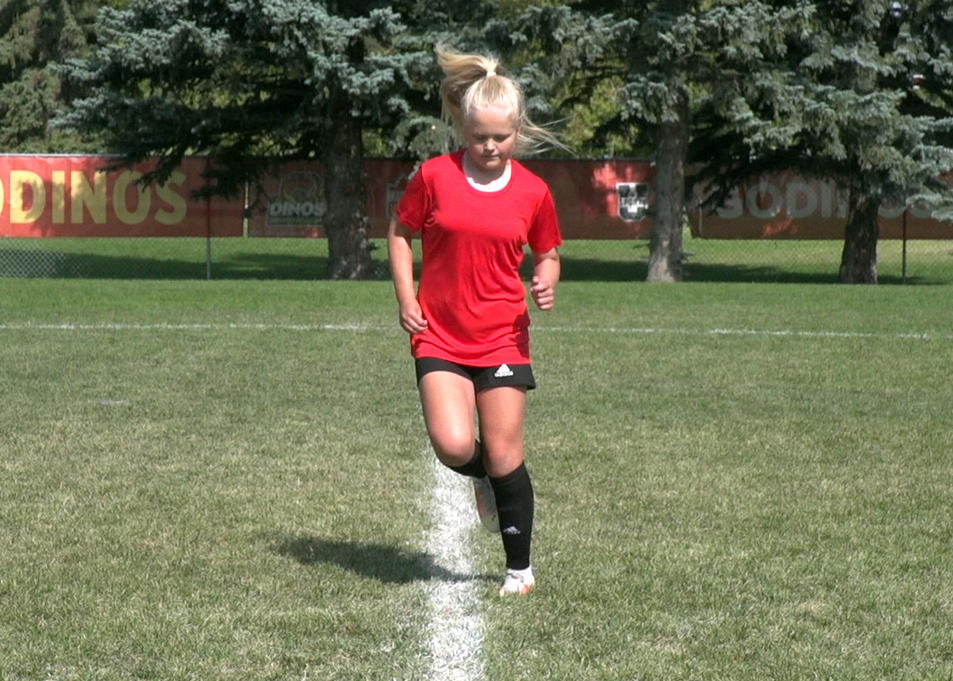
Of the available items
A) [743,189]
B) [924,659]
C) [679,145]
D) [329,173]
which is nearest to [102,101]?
[329,173]

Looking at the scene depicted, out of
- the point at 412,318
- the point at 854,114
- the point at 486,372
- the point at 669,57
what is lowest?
the point at 486,372

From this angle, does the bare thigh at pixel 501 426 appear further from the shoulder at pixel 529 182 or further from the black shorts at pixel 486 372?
the shoulder at pixel 529 182

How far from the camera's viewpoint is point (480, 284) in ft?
17.1

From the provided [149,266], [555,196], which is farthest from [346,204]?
[149,266]

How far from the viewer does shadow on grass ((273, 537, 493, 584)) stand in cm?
552

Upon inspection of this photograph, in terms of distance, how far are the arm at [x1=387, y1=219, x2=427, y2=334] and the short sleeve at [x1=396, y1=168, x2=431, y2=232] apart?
55mm

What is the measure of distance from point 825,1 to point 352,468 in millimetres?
21116

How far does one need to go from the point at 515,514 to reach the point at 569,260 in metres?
27.6

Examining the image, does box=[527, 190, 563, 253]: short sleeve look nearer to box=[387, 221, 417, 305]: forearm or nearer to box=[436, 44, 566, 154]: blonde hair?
box=[436, 44, 566, 154]: blonde hair

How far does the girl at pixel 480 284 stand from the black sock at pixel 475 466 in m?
0.01

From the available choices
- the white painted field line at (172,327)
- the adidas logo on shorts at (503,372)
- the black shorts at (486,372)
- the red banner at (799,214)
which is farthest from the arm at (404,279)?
the red banner at (799,214)

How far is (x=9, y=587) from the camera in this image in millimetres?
5277

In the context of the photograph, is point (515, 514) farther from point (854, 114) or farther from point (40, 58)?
point (40, 58)

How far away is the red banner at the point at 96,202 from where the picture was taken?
2647 centimetres
